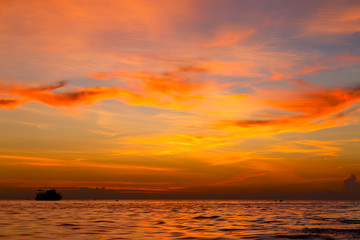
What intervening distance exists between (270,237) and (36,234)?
92.3ft

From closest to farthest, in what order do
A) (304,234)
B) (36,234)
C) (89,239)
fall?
(89,239), (36,234), (304,234)

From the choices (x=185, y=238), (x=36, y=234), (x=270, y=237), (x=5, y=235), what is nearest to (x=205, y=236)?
(x=185, y=238)

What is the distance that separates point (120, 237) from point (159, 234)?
5527mm

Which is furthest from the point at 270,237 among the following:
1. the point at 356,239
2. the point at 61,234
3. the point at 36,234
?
the point at 36,234

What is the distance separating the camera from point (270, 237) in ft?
144

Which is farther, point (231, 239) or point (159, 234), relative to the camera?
point (159, 234)

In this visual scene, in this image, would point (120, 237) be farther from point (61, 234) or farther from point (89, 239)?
point (61, 234)

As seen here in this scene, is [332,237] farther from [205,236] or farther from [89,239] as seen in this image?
[89,239]

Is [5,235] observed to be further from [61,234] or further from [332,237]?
[332,237]

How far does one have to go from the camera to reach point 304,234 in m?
48.3

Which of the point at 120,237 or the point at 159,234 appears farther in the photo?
the point at 159,234

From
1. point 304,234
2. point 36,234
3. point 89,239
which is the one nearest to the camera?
point 89,239

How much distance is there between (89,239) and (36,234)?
8268mm

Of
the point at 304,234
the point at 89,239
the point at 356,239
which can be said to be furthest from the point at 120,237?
the point at 356,239
